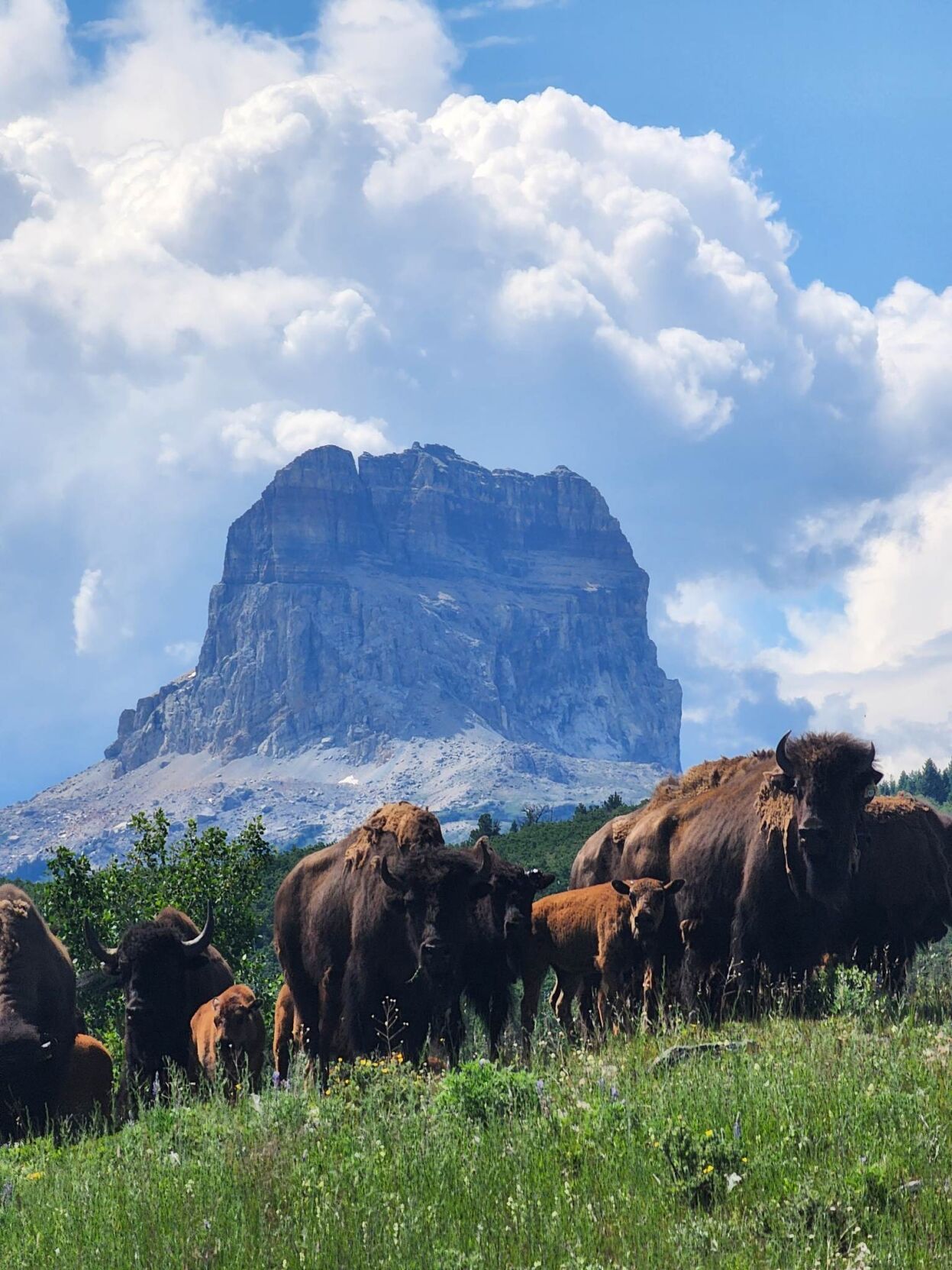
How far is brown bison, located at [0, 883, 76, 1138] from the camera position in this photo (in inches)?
595

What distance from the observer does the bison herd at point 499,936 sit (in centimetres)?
1481

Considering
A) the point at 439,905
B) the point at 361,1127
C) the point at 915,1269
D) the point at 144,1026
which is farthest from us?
the point at 144,1026

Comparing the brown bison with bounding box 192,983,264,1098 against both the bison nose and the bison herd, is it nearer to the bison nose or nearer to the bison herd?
the bison herd

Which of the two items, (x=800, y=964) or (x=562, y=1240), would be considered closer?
(x=562, y=1240)

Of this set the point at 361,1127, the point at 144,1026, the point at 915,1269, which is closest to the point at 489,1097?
the point at 361,1127

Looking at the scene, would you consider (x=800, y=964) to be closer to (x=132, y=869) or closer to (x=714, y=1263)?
(x=714, y=1263)

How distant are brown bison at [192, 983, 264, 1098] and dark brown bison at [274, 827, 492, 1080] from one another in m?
0.91

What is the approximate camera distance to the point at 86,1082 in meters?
16.7

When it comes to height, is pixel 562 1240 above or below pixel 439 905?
below

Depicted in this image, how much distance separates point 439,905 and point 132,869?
105ft

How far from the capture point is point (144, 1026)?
54.5 feet

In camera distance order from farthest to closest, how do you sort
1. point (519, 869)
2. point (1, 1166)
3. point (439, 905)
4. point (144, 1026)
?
point (519, 869) < point (144, 1026) < point (439, 905) < point (1, 1166)

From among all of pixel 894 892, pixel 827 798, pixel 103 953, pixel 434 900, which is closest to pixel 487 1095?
pixel 434 900

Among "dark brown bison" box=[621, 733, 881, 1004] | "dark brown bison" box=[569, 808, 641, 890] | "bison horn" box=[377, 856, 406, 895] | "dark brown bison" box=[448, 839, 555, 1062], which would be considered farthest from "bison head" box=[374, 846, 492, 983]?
"dark brown bison" box=[569, 808, 641, 890]
